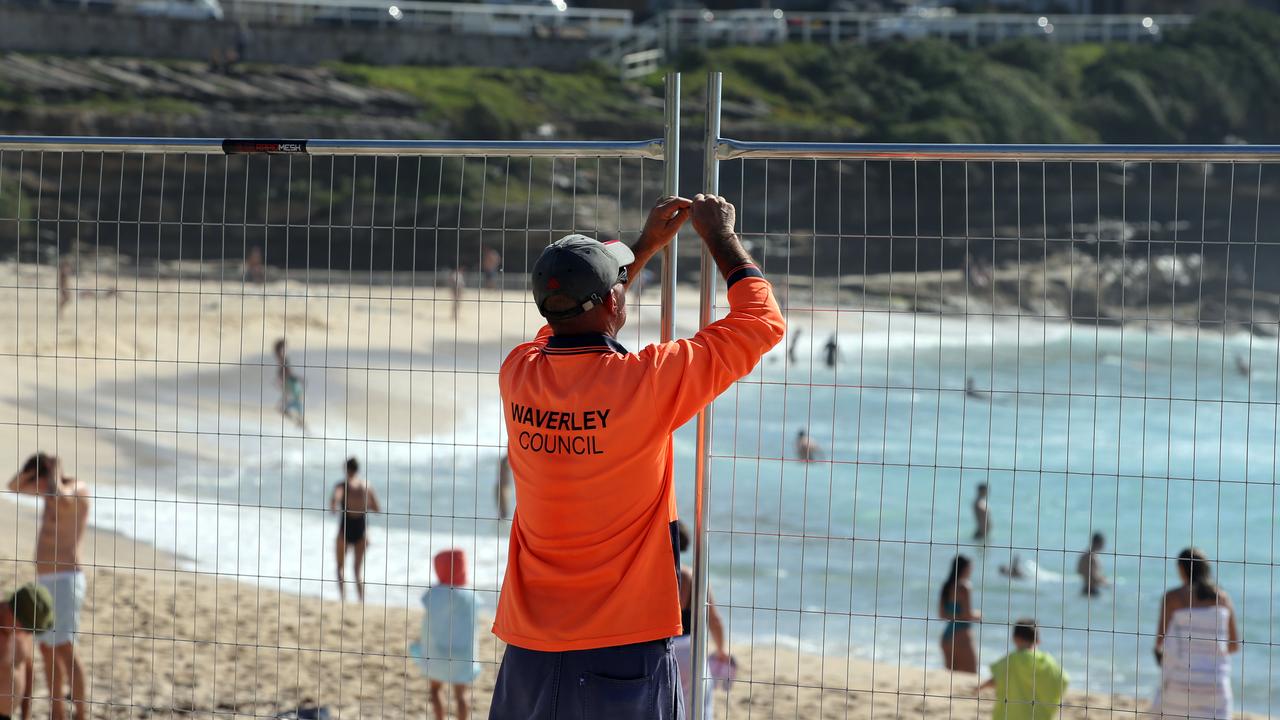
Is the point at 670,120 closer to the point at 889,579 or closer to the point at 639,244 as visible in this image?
the point at 639,244

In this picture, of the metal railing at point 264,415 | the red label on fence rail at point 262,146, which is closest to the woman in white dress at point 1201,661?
the metal railing at point 264,415

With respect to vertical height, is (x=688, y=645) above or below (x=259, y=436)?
below

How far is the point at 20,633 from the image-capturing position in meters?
6.41

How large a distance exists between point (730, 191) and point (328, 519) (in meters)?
27.0

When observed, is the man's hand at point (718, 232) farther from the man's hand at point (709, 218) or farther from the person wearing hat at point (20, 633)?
the person wearing hat at point (20, 633)

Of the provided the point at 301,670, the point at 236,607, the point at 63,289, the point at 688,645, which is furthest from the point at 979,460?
the point at 63,289

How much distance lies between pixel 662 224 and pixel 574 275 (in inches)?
18.4

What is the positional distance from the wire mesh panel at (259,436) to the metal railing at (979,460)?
96cm

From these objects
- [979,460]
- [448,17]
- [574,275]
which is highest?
[448,17]

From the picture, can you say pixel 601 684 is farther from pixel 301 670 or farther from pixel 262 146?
pixel 301 670

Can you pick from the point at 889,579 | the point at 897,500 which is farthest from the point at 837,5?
the point at 889,579

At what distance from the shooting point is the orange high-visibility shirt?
254cm

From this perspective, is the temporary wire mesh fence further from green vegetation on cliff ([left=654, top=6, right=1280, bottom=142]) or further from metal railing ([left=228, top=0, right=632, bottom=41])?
metal railing ([left=228, top=0, right=632, bottom=41])

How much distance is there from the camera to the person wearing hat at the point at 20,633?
19.5 feet
